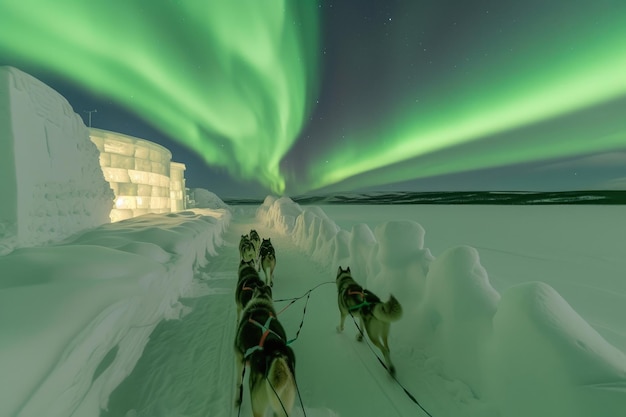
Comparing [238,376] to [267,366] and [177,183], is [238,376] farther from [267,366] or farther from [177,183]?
[177,183]

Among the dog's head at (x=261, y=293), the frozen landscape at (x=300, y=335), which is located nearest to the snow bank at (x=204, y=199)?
the frozen landscape at (x=300, y=335)

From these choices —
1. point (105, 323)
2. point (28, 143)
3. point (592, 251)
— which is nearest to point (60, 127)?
point (28, 143)

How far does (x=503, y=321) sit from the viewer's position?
2705 mm

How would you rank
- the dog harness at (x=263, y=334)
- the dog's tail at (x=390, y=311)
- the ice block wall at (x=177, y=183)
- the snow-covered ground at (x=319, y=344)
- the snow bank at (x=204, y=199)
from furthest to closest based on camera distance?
1. the snow bank at (x=204, y=199)
2. the ice block wall at (x=177, y=183)
3. the dog's tail at (x=390, y=311)
4. the dog harness at (x=263, y=334)
5. the snow-covered ground at (x=319, y=344)

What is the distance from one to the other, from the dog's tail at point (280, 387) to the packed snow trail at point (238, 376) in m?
1.00

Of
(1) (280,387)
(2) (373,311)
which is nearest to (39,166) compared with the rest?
(1) (280,387)

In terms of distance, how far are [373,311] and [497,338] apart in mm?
1357

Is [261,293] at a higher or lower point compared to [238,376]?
higher

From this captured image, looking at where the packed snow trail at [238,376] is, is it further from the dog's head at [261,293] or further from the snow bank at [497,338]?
the dog's head at [261,293]

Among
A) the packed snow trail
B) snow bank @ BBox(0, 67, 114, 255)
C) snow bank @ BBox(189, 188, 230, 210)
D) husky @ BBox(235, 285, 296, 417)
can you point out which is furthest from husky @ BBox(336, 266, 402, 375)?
snow bank @ BBox(189, 188, 230, 210)

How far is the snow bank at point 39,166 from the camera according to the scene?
6636 mm

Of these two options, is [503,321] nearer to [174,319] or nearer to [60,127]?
[174,319]

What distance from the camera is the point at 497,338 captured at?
8.92 ft

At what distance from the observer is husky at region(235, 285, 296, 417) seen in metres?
2.05
